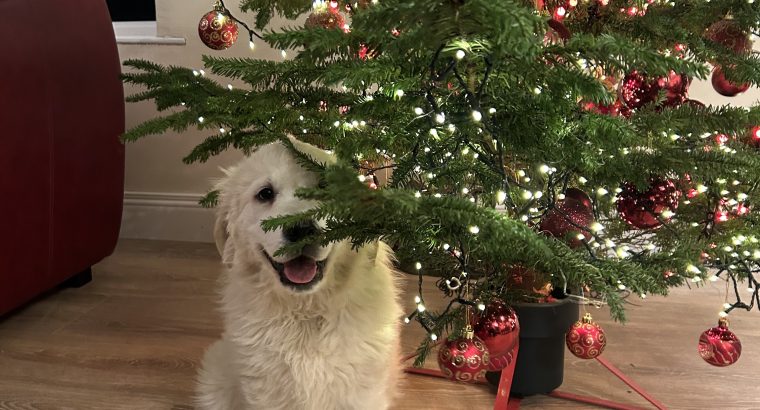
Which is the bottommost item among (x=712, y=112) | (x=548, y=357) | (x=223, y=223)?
(x=548, y=357)

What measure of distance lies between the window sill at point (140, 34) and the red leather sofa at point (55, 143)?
51 centimetres

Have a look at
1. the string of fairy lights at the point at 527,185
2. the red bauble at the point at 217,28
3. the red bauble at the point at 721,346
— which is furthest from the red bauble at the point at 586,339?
the red bauble at the point at 217,28

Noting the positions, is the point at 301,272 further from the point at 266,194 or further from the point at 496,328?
the point at 496,328

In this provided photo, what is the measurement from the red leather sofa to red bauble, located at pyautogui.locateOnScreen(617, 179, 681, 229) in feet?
5.49

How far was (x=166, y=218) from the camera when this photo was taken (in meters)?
2.86

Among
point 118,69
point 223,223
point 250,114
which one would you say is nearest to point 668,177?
point 250,114

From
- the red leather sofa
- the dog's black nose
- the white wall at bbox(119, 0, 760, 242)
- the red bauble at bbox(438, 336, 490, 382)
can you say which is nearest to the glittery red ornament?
the red bauble at bbox(438, 336, 490, 382)

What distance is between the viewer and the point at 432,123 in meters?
0.87

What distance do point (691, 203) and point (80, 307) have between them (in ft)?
6.52

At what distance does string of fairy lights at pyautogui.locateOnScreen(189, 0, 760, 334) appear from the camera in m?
0.84

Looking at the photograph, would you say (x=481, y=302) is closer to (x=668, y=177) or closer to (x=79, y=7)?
(x=668, y=177)

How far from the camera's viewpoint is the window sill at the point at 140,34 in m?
2.63

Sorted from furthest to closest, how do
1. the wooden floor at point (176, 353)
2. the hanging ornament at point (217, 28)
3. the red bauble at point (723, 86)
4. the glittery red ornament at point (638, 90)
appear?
the hanging ornament at point (217, 28) → the wooden floor at point (176, 353) → the red bauble at point (723, 86) → the glittery red ornament at point (638, 90)

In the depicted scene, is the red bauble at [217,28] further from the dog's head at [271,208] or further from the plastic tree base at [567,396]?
the plastic tree base at [567,396]
